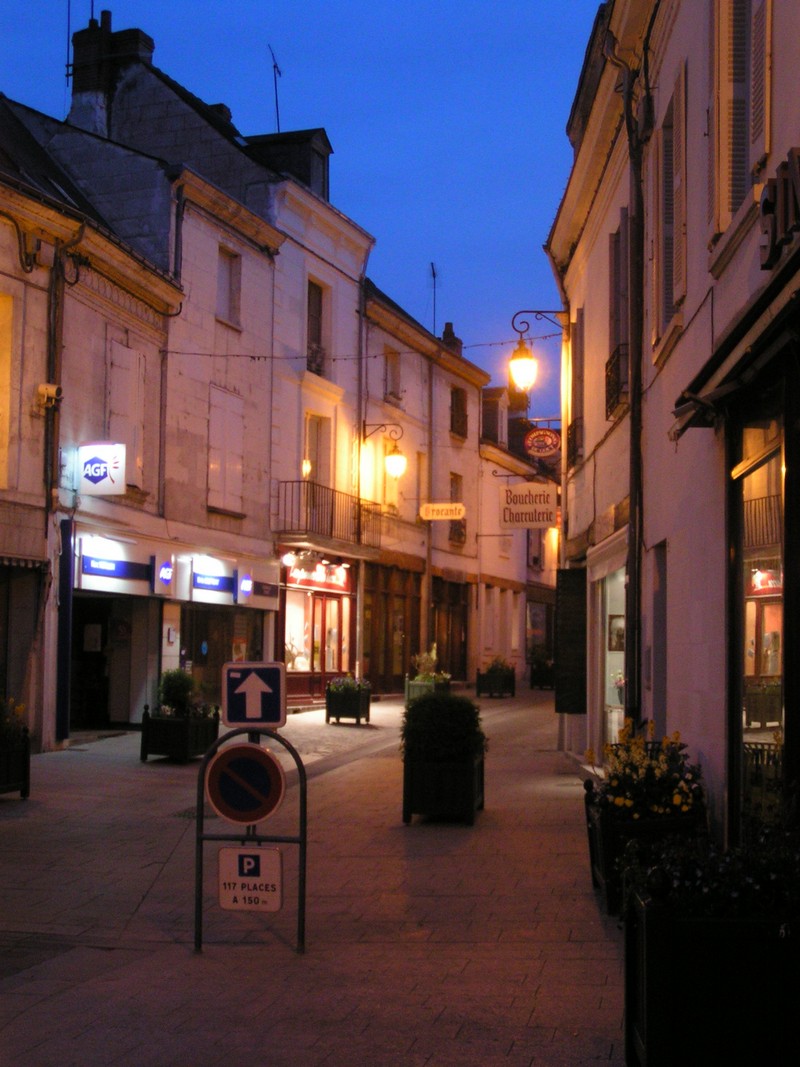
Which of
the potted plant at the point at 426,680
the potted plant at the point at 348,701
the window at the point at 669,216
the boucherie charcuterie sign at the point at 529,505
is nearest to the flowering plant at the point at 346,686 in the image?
the potted plant at the point at 348,701

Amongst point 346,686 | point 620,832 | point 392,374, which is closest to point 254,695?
point 620,832

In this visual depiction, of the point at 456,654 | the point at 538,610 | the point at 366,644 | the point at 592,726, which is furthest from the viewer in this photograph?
the point at 538,610

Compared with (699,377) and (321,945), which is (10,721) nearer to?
(321,945)

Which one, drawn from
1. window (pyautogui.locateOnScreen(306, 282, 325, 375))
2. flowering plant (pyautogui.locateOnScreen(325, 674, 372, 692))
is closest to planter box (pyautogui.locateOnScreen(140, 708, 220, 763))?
flowering plant (pyautogui.locateOnScreen(325, 674, 372, 692))

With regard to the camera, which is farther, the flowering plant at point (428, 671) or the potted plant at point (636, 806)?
the flowering plant at point (428, 671)

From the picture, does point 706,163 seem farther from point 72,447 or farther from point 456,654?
point 456,654

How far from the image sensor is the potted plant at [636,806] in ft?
26.1

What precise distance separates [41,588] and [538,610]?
107ft

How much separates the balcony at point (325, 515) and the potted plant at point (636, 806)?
60.3 feet

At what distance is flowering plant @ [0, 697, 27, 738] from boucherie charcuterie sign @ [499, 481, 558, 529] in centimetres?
908

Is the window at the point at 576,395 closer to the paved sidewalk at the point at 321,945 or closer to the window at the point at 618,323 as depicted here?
the window at the point at 618,323

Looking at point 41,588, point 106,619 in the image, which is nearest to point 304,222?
point 106,619

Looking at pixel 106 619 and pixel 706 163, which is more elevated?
pixel 706 163

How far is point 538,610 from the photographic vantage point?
4862cm
